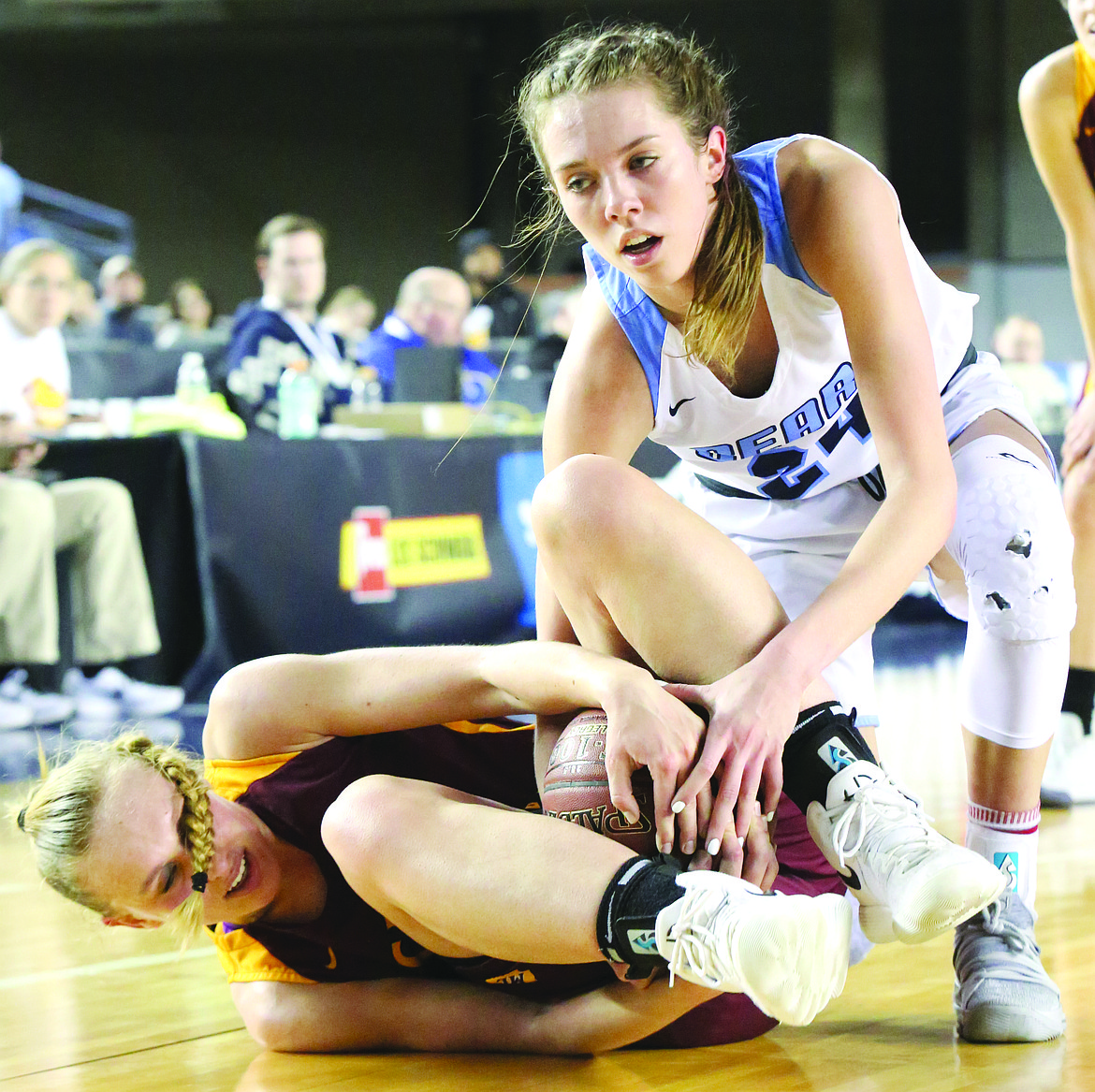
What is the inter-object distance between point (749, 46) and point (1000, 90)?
86.5 inches

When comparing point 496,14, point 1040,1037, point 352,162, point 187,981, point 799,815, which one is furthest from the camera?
point 352,162

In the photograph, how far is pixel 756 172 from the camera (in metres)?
1.63

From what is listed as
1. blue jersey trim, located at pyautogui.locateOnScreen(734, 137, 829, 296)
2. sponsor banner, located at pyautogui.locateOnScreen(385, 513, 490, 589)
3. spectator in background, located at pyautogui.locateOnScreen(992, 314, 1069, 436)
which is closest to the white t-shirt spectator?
sponsor banner, located at pyautogui.locateOnScreen(385, 513, 490, 589)

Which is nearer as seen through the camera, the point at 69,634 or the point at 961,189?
the point at 69,634

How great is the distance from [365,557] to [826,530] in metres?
2.79

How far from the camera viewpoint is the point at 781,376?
1688 millimetres

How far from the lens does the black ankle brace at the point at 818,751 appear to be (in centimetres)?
138

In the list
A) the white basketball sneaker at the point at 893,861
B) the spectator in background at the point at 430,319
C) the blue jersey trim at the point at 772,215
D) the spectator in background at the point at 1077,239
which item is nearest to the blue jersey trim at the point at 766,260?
the blue jersey trim at the point at 772,215

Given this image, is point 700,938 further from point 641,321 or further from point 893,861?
point 641,321

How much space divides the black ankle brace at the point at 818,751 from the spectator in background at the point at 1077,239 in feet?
4.59

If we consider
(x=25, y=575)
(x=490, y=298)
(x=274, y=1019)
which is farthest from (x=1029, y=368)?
(x=274, y=1019)

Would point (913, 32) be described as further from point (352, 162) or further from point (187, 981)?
point (187, 981)

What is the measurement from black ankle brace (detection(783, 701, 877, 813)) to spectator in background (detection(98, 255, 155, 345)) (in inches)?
285

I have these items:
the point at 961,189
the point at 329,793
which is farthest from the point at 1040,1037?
the point at 961,189
